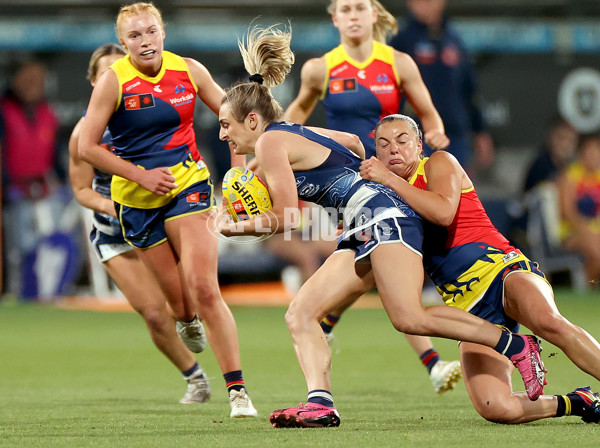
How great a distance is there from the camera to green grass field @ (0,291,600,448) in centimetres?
516

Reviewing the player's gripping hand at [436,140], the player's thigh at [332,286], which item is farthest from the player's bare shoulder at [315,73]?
the player's thigh at [332,286]

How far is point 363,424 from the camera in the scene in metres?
5.65

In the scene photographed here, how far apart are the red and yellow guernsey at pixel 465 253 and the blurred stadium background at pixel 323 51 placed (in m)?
8.59

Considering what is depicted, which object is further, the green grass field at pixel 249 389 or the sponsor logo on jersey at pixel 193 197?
the sponsor logo on jersey at pixel 193 197

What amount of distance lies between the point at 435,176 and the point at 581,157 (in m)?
10.4

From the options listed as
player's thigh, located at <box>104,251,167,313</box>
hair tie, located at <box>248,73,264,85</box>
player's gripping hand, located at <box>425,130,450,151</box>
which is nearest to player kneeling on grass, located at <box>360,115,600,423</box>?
hair tie, located at <box>248,73,264,85</box>

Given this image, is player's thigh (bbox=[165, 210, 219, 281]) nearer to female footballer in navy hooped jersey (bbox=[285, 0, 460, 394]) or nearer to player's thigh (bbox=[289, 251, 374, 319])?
player's thigh (bbox=[289, 251, 374, 319])

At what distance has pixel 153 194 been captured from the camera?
6.58 m

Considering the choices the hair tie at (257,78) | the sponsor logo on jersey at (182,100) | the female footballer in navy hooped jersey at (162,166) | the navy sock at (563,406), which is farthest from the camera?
the sponsor logo on jersey at (182,100)

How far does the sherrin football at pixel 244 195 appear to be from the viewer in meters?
5.71

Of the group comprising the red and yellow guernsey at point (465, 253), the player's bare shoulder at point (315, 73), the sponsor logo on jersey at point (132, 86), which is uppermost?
the player's bare shoulder at point (315, 73)

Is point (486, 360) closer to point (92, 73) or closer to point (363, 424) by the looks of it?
A: point (363, 424)

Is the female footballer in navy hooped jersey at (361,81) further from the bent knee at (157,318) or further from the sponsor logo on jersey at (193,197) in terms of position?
the sponsor logo on jersey at (193,197)

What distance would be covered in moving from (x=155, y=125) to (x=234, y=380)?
1639 mm
